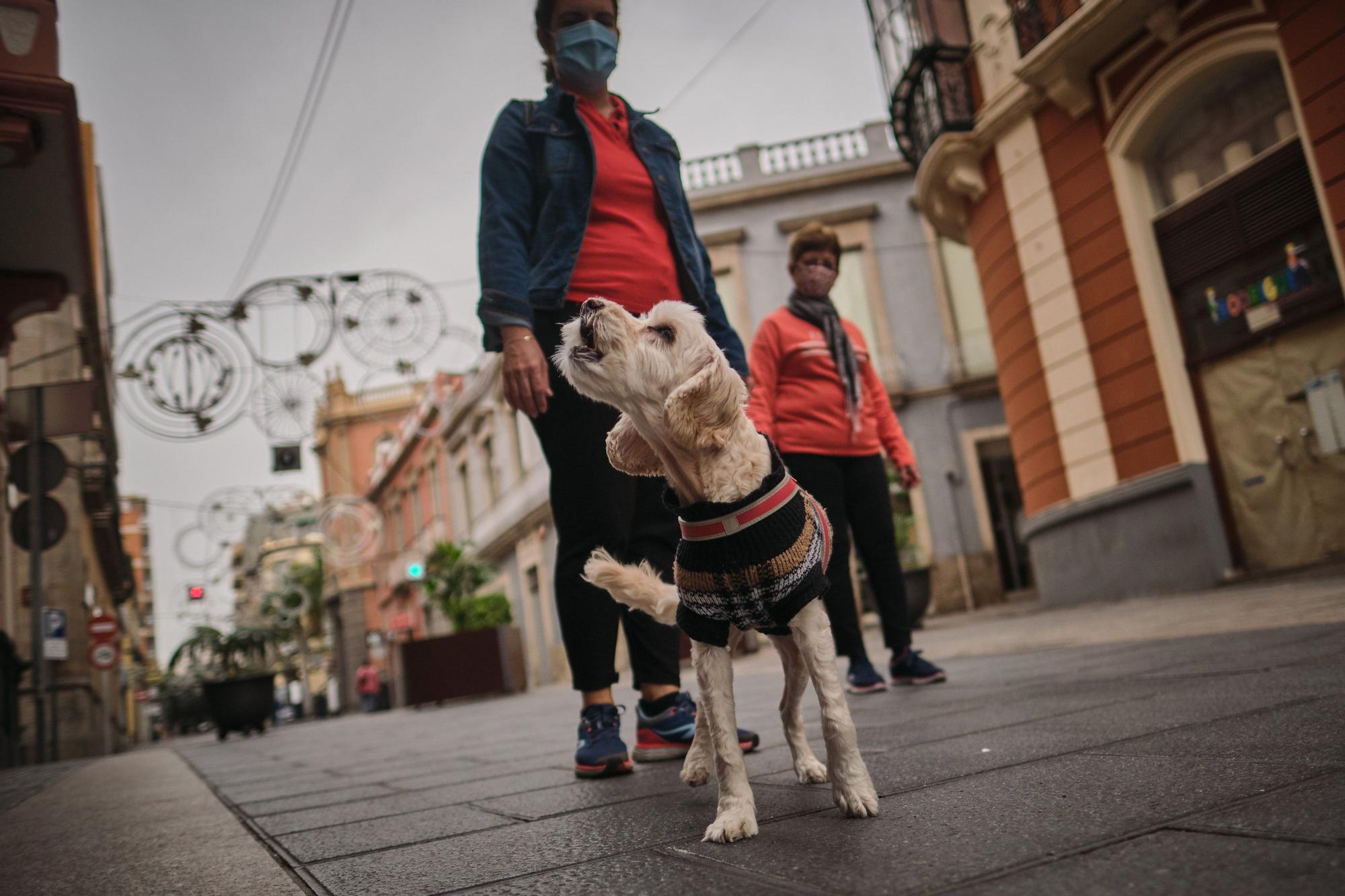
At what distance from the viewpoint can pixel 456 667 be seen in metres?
14.4

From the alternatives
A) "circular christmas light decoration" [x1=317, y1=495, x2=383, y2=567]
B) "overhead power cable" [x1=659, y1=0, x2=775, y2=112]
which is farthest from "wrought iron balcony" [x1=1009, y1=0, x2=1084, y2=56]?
"circular christmas light decoration" [x1=317, y1=495, x2=383, y2=567]

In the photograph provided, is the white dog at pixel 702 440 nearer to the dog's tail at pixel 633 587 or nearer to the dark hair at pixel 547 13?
the dog's tail at pixel 633 587

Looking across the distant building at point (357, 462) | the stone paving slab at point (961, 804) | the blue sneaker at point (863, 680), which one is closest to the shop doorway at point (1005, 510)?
the blue sneaker at point (863, 680)

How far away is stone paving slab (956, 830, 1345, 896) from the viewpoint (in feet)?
3.21

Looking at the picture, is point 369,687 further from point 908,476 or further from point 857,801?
point 857,801

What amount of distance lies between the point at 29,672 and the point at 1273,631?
43.1 ft

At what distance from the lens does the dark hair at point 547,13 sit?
2.89 m

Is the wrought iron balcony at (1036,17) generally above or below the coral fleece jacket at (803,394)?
above

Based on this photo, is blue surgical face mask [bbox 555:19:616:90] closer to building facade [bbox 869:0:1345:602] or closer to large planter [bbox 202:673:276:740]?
building facade [bbox 869:0:1345:602]

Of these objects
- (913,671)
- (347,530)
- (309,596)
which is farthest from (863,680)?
(309,596)

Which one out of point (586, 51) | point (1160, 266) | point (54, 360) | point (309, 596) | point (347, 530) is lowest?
point (586, 51)

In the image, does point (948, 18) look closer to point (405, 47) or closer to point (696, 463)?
point (405, 47)

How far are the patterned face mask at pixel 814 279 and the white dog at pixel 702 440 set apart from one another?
7.04ft

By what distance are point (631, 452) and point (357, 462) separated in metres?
34.8
